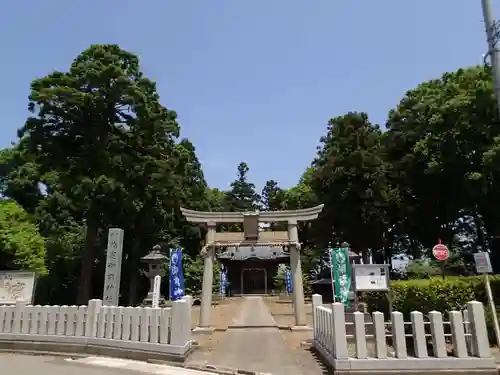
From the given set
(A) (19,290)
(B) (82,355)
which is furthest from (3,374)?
(A) (19,290)

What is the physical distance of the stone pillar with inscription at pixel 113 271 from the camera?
11.5m

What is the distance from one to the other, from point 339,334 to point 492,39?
5652 mm

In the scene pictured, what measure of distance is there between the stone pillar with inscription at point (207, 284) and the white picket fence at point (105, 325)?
4302 millimetres

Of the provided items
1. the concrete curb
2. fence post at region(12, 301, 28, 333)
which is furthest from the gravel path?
fence post at region(12, 301, 28, 333)

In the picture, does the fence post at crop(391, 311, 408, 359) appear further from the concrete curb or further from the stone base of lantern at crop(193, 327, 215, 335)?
the stone base of lantern at crop(193, 327, 215, 335)

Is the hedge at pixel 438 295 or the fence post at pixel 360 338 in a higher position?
the hedge at pixel 438 295

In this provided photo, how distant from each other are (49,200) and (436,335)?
71.4ft

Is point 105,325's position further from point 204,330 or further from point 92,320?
point 204,330

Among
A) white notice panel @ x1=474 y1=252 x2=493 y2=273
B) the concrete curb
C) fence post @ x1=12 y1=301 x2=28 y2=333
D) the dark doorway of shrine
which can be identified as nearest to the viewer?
the concrete curb

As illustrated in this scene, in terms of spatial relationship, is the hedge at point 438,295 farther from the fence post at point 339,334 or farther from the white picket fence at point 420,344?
the fence post at point 339,334

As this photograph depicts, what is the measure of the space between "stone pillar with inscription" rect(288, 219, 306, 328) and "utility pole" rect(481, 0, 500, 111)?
28.4 feet

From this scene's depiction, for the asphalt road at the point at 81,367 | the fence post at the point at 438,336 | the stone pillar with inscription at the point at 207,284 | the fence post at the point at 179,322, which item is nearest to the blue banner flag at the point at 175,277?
the stone pillar with inscription at the point at 207,284

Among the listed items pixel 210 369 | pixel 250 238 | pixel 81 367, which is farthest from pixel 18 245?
pixel 210 369

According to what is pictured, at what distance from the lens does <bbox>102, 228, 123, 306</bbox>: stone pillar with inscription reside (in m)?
11.5
